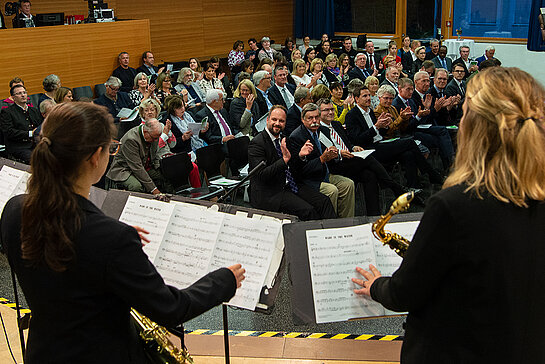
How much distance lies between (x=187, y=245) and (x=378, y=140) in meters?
4.38

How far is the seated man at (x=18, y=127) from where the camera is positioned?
6820mm

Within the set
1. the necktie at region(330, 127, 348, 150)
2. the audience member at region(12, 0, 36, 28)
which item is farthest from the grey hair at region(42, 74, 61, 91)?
the necktie at region(330, 127, 348, 150)

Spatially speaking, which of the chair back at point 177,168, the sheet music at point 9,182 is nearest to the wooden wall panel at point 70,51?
the chair back at point 177,168

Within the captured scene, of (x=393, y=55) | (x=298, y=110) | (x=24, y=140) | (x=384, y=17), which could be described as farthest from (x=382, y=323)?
(x=384, y=17)

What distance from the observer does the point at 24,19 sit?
9289 mm

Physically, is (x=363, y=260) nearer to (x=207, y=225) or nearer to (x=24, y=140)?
(x=207, y=225)

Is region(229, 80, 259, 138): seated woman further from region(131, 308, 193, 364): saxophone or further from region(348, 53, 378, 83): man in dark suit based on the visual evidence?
region(131, 308, 193, 364): saxophone

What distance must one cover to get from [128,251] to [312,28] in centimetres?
1548

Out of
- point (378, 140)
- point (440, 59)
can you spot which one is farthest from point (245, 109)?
point (440, 59)

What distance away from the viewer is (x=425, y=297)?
5.50 feet

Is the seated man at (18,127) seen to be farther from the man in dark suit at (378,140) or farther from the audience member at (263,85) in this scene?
the man in dark suit at (378,140)

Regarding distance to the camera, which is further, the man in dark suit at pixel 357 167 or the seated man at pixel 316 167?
the man in dark suit at pixel 357 167

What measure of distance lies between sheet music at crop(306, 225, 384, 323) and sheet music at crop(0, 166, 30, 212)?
5.60 ft

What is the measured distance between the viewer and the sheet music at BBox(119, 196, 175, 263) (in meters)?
2.54
